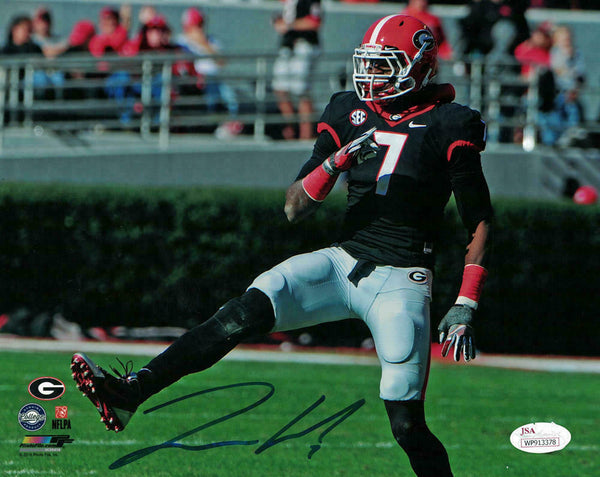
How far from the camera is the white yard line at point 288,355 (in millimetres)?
10781

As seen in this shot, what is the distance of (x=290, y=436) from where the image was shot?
6832 millimetres

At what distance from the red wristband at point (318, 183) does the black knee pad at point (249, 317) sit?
494 mm

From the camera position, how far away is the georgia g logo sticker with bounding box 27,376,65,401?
248 inches

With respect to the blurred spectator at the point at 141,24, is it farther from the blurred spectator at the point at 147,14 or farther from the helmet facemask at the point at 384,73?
the helmet facemask at the point at 384,73

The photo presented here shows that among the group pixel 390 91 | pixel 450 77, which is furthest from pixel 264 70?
pixel 390 91

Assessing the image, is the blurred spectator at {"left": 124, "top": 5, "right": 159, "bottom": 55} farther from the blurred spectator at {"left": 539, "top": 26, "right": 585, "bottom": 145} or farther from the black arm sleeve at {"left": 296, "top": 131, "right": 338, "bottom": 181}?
the black arm sleeve at {"left": 296, "top": 131, "right": 338, "bottom": 181}

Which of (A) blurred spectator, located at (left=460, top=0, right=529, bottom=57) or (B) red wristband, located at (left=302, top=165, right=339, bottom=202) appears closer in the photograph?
(B) red wristband, located at (left=302, top=165, right=339, bottom=202)

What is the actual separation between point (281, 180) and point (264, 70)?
1573 mm

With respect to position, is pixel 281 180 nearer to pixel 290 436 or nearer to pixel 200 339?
pixel 290 436

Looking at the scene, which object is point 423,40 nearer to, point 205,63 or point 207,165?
point 207,165

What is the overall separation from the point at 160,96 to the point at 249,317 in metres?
9.88

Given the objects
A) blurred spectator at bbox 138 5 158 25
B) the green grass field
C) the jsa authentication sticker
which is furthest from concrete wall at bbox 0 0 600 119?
the jsa authentication sticker

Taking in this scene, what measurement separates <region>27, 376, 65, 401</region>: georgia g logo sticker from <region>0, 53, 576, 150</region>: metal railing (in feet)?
23.5

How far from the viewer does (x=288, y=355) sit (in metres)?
11.2
